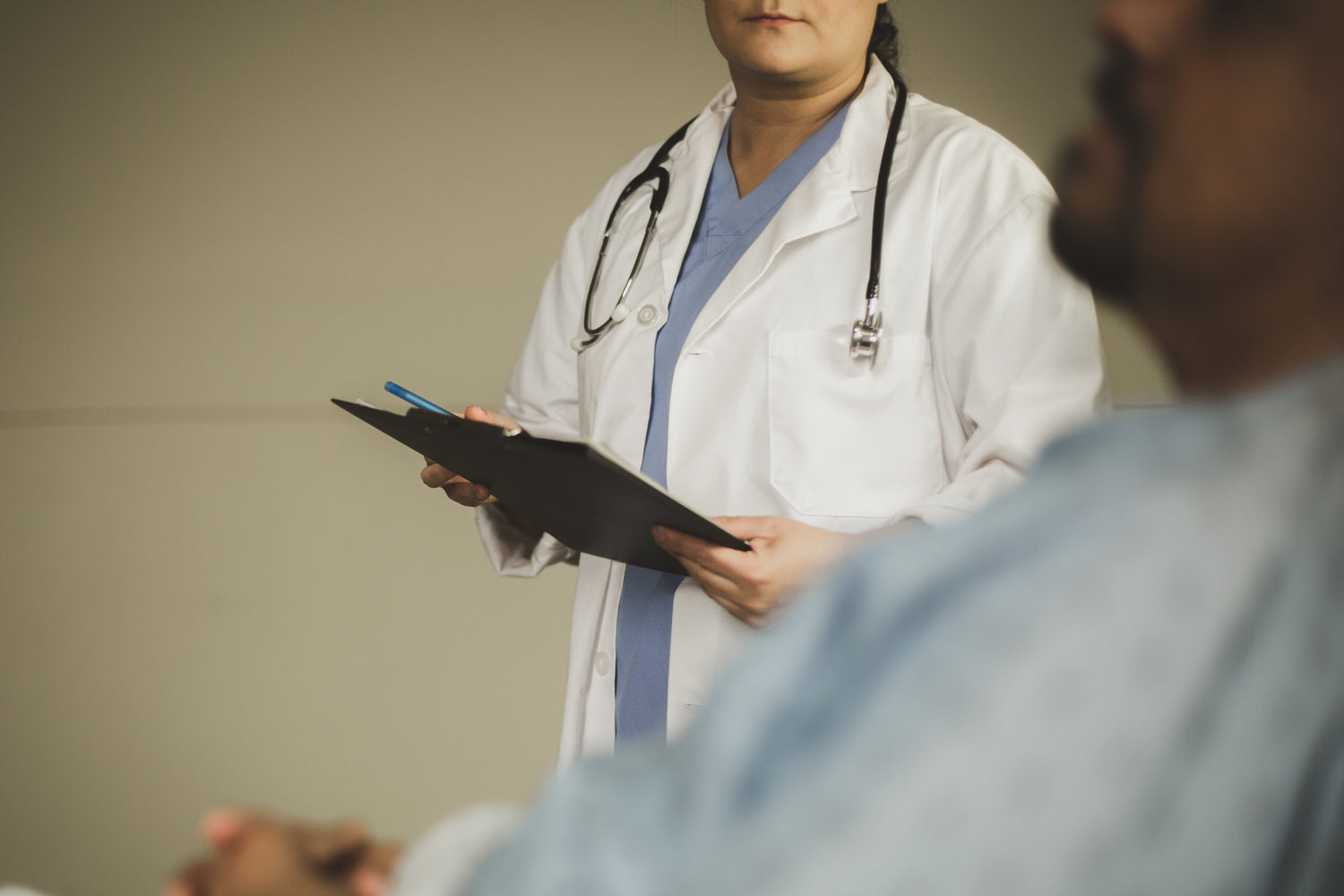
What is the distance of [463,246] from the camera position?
2.27m

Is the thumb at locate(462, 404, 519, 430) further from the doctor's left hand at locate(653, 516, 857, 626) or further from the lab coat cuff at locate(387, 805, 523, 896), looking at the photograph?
the lab coat cuff at locate(387, 805, 523, 896)

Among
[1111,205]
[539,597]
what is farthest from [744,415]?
[539,597]

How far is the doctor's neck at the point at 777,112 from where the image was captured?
119 cm

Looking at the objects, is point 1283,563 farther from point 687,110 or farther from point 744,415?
point 687,110

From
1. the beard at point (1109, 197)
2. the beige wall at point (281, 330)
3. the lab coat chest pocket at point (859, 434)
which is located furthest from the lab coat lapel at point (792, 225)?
the beige wall at point (281, 330)

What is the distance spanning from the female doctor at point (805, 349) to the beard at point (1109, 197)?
474 millimetres

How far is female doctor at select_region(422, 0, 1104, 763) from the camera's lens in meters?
0.99

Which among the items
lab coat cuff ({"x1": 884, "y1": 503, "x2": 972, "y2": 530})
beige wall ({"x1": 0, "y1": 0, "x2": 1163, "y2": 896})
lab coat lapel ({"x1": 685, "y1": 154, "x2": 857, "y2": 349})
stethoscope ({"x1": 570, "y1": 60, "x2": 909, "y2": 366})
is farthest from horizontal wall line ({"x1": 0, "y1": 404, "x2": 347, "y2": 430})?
lab coat cuff ({"x1": 884, "y1": 503, "x2": 972, "y2": 530})

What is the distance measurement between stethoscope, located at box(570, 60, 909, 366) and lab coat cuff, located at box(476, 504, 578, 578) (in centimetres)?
24

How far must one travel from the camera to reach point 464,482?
1234 mm

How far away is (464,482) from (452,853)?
759mm

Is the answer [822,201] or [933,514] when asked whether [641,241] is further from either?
[933,514]

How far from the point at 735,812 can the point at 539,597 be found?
6.36ft

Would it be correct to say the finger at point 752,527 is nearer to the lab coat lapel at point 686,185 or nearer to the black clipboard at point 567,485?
the black clipboard at point 567,485
